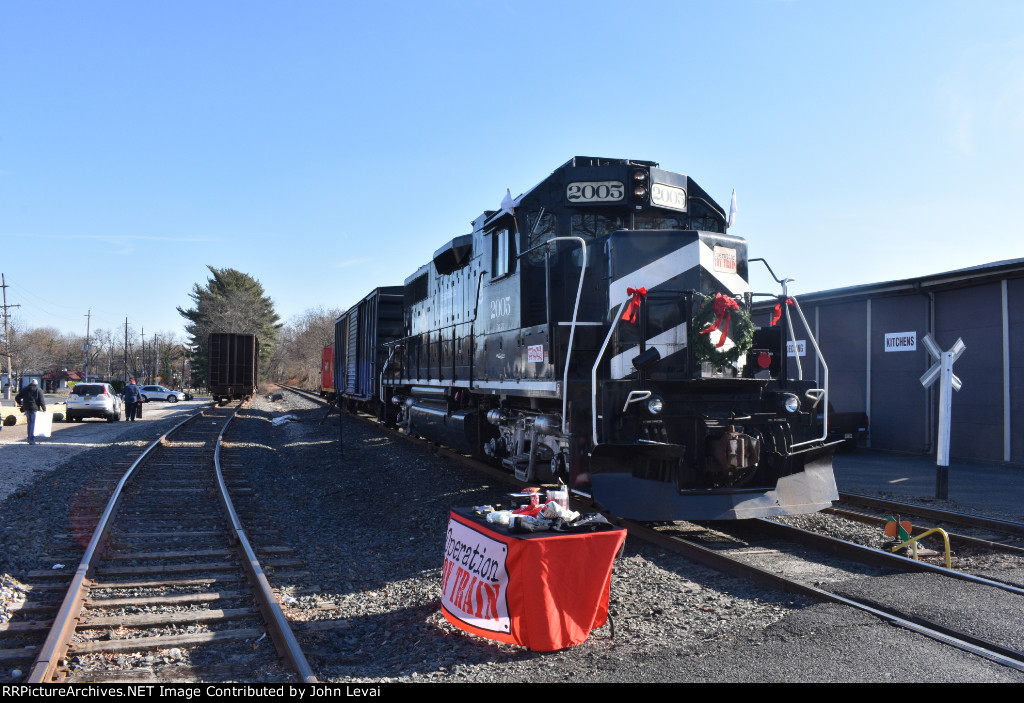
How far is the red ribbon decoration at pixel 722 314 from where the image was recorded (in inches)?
245

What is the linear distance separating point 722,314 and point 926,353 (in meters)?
10.8

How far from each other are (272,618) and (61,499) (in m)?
5.79

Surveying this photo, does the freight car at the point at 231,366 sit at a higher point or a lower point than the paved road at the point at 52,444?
higher

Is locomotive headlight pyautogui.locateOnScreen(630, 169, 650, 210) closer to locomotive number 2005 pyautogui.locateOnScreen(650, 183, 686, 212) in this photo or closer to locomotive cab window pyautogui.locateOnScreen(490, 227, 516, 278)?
locomotive number 2005 pyautogui.locateOnScreen(650, 183, 686, 212)

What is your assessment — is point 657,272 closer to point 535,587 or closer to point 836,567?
point 836,567

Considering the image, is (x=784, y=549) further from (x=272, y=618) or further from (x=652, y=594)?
(x=272, y=618)

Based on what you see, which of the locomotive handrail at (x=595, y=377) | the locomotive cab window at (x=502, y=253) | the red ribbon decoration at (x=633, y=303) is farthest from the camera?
the locomotive cab window at (x=502, y=253)

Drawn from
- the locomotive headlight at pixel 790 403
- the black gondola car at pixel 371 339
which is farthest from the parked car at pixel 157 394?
the locomotive headlight at pixel 790 403

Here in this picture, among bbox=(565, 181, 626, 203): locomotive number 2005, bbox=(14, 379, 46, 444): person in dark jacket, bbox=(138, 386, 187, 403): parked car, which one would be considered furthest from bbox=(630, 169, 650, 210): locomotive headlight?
bbox=(138, 386, 187, 403): parked car

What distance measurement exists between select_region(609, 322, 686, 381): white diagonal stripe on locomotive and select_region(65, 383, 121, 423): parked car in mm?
21468

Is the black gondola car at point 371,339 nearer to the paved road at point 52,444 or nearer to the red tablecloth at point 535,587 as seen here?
the paved road at point 52,444

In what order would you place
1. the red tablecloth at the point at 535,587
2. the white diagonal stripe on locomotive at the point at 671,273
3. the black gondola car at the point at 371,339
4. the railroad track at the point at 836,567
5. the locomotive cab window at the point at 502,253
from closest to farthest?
the red tablecloth at the point at 535,587 → the railroad track at the point at 836,567 → the white diagonal stripe on locomotive at the point at 671,273 → the locomotive cab window at the point at 502,253 → the black gondola car at the point at 371,339

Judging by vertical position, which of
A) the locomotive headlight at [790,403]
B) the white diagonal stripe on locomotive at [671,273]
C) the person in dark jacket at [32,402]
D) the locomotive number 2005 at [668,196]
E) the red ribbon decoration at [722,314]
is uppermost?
the locomotive number 2005 at [668,196]

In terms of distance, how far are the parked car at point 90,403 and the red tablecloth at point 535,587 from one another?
22586 mm
